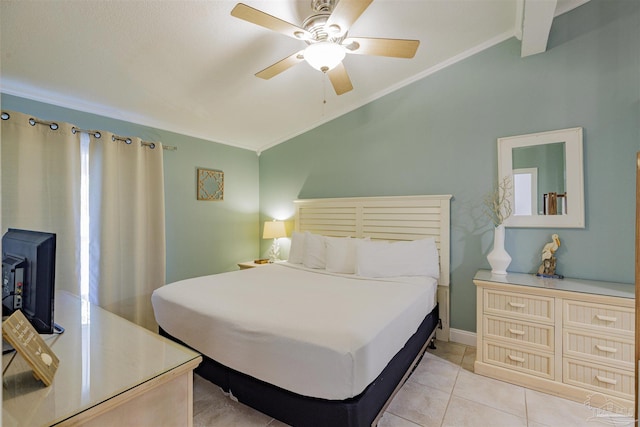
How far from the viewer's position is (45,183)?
262 centimetres

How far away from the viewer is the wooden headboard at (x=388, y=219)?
10.1ft

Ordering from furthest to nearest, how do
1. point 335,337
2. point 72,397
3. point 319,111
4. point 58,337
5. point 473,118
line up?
point 319,111
point 473,118
point 335,337
point 58,337
point 72,397

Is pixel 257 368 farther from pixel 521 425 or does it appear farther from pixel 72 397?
pixel 521 425

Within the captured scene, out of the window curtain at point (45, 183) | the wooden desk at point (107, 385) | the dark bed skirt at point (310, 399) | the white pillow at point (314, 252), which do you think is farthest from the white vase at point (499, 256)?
the window curtain at point (45, 183)

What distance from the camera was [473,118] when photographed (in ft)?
9.82

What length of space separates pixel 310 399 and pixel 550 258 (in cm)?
226

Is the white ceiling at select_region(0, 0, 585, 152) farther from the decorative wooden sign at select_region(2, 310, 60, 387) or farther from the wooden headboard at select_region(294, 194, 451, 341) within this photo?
the decorative wooden sign at select_region(2, 310, 60, 387)

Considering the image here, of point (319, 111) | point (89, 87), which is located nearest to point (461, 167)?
point (319, 111)

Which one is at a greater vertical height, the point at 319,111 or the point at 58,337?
the point at 319,111

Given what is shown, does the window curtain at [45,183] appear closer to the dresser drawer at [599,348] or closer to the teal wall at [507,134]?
the teal wall at [507,134]

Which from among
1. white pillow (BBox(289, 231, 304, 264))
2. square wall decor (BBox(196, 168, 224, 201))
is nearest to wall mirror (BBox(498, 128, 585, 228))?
white pillow (BBox(289, 231, 304, 264))

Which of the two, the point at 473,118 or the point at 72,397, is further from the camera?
the point at 473,118

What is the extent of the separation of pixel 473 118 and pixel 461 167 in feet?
1.57

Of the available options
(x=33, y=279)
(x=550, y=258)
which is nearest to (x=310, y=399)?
(x=33, y=279)
